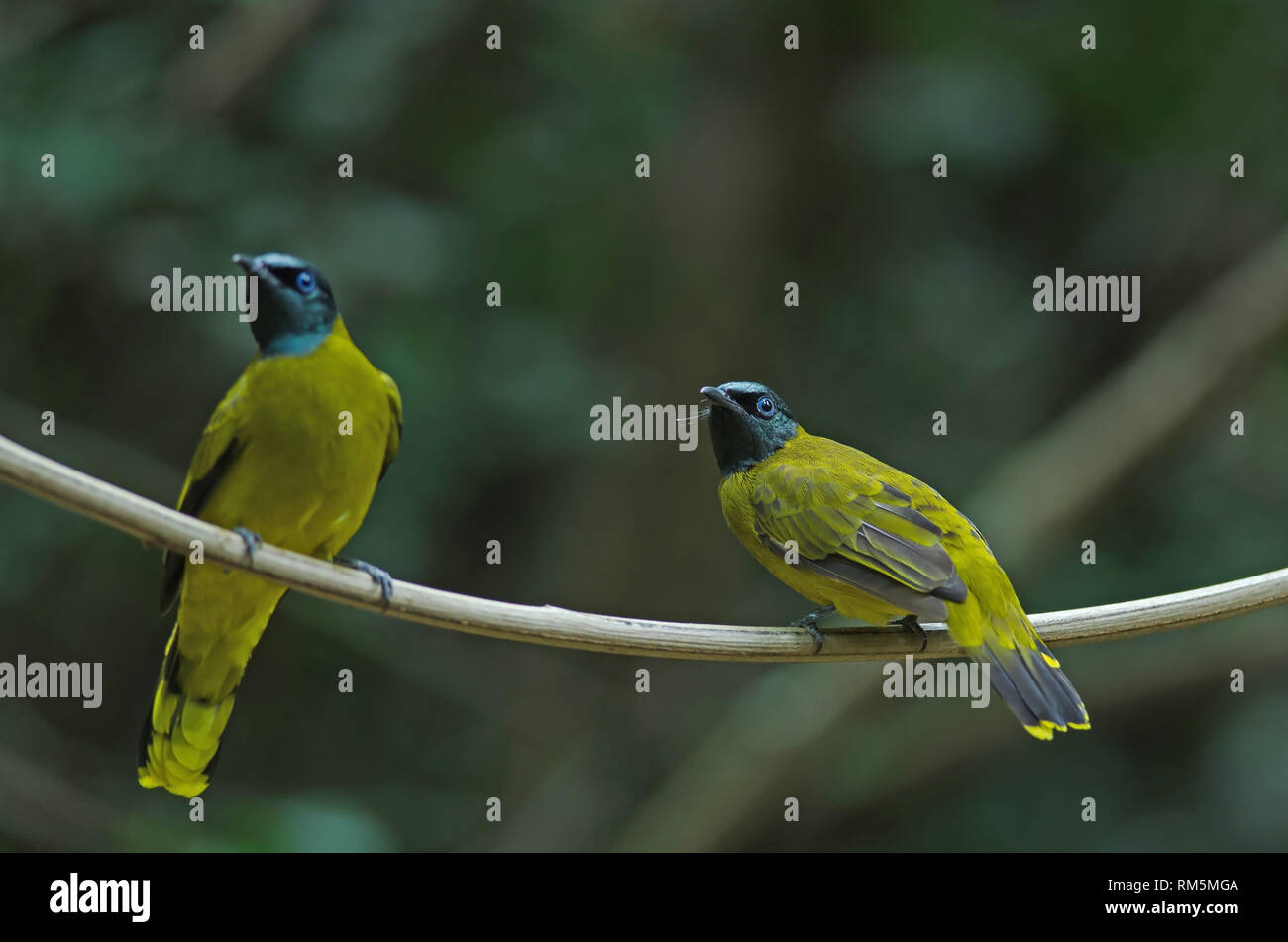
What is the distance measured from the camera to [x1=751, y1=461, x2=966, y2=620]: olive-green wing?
148 inches

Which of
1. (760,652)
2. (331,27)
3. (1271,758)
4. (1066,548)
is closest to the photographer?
(760,652)

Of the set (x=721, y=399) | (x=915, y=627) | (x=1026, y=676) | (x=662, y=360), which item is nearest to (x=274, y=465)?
(x=721, y=399)

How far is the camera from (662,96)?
7613mm

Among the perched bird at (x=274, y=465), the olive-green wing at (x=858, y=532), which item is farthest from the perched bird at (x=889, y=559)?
the perched bird at (x=274, y=465)

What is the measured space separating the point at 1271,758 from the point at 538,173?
518 cm

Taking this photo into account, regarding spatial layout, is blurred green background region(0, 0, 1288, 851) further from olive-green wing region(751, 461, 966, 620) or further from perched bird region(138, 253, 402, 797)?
olive-green wing region(751, 461, 966, 620)

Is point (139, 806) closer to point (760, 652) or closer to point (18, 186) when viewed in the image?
point (18, 186)

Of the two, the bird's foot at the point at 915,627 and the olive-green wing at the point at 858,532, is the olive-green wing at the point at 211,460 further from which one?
the bird's foot at the point at 915,627

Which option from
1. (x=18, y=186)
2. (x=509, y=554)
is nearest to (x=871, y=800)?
(x=509, y=554)

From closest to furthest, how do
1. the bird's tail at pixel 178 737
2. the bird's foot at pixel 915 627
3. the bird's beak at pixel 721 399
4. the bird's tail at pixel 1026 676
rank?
1. the bird's tail at pixel 1026 676
2. the bird's foot at pixel 915 627
3. the bird's tail at pixel 178 737
4. the bird's beak at pixel 721 399

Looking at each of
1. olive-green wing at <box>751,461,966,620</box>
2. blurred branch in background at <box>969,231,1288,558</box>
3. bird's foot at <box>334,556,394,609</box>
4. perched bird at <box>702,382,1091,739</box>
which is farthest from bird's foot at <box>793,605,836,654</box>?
blurred branch in background at <box>969,231,1288,558</box>

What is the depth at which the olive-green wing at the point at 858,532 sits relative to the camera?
12.3 feet

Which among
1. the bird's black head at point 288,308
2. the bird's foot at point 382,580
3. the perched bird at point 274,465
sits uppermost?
the bird's black head at point 288,308

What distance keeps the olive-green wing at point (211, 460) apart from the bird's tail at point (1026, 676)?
84.1 inches
